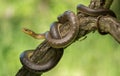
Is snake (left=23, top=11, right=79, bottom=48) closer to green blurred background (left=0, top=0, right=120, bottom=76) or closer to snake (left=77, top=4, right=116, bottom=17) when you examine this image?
snake (left=77, top=4, right=116, bottom=17)

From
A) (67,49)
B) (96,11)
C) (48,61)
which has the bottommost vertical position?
(67,49)

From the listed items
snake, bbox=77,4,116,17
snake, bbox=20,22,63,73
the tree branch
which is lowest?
snake, bbox=20,22,63,73

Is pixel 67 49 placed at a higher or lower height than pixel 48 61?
lower

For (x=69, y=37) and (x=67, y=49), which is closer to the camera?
(x=69, y=37)

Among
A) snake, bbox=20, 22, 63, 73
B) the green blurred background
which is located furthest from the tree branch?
the green blurred background

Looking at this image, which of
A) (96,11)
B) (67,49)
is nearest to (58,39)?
(96,11)

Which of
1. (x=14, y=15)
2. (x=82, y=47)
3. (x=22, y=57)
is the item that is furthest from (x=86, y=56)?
(x=22, y=57)

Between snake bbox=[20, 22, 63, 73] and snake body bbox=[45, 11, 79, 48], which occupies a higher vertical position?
snake body bbox=[45, 11, 79, 48]

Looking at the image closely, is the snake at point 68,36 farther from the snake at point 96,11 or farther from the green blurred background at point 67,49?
the green blurred background at point 67,49

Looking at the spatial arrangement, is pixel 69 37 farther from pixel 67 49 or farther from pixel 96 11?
pixel 67 49
